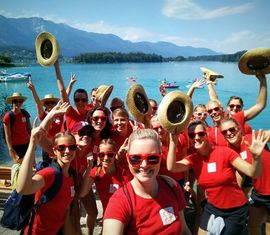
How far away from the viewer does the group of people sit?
2.21 m

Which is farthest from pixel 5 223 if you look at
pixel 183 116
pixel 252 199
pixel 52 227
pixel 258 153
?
pixel 252 199

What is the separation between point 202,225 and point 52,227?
6.43 ft

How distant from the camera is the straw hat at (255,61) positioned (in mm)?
4277

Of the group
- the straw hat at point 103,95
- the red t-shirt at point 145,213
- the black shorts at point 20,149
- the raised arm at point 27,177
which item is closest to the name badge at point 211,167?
the red t-shirt at point 145,213

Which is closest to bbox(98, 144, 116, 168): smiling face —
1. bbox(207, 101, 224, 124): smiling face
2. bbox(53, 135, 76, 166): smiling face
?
bbox(53, 135, 76, 166): smiling face

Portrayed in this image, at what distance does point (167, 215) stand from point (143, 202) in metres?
0.23

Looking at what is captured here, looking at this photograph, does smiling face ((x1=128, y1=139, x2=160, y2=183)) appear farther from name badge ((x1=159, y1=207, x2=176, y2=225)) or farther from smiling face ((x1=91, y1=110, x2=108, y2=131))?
smiling face ((x1=91, y1=110, x2=108, y2=131))

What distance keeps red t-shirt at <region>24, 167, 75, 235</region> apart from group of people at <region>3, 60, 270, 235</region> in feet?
0.03

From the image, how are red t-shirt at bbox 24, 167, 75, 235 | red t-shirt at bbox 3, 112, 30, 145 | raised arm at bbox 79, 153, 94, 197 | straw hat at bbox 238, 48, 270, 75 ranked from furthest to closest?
red t-shirt at bbox 3, 112, 30, 145, straw hat at bbox 238, 48, 270, 75, raised arm at bbox 79, 153, 94, 197, red t-shirt at bbox 24, 167, 75, 235

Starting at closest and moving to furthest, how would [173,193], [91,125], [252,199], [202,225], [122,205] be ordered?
[122,205] < [173,193] < [202,225] < [252,199] < [91,125]

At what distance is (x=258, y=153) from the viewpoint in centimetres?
311

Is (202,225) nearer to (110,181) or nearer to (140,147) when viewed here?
(110,181)

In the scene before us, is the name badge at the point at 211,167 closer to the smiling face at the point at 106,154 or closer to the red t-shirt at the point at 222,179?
the red t-shirt at the point at 222,179

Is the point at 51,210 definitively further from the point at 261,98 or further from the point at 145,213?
the point at 261,98
